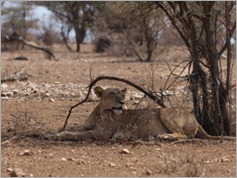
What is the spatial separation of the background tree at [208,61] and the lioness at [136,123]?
1.65 feet

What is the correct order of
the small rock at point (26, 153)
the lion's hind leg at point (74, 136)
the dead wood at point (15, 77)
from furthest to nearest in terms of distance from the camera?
the dead wood at point (15, 77)
the lion's hind leg at point (74, 136)
the small rock at point (26, 153)

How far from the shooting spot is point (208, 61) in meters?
8.24

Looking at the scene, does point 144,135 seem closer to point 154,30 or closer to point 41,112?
point 41,112

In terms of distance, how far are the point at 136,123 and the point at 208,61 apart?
1.37m

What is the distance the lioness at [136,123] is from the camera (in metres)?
7.80

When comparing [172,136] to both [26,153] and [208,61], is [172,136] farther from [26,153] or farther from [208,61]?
[26,153]

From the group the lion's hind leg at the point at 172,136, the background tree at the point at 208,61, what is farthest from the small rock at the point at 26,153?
the background tree at the point at 208,61

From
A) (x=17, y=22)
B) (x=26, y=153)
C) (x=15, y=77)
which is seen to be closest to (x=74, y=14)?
(x=17, y=22)

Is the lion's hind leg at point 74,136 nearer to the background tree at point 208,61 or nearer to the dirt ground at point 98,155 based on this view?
the dirt ground at point 98,155

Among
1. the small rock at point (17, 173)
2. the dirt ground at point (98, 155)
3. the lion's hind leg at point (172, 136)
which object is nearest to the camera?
the small rock at point (17, 173)

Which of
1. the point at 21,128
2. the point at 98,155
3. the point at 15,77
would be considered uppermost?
the point at 15,77

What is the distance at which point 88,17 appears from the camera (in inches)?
1435

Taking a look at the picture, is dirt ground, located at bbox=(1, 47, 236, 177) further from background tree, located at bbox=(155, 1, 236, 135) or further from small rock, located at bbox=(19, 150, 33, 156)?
background tree, located at bbox=(155, 1, 236, 135)

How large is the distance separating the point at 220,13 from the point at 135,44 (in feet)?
53.6
